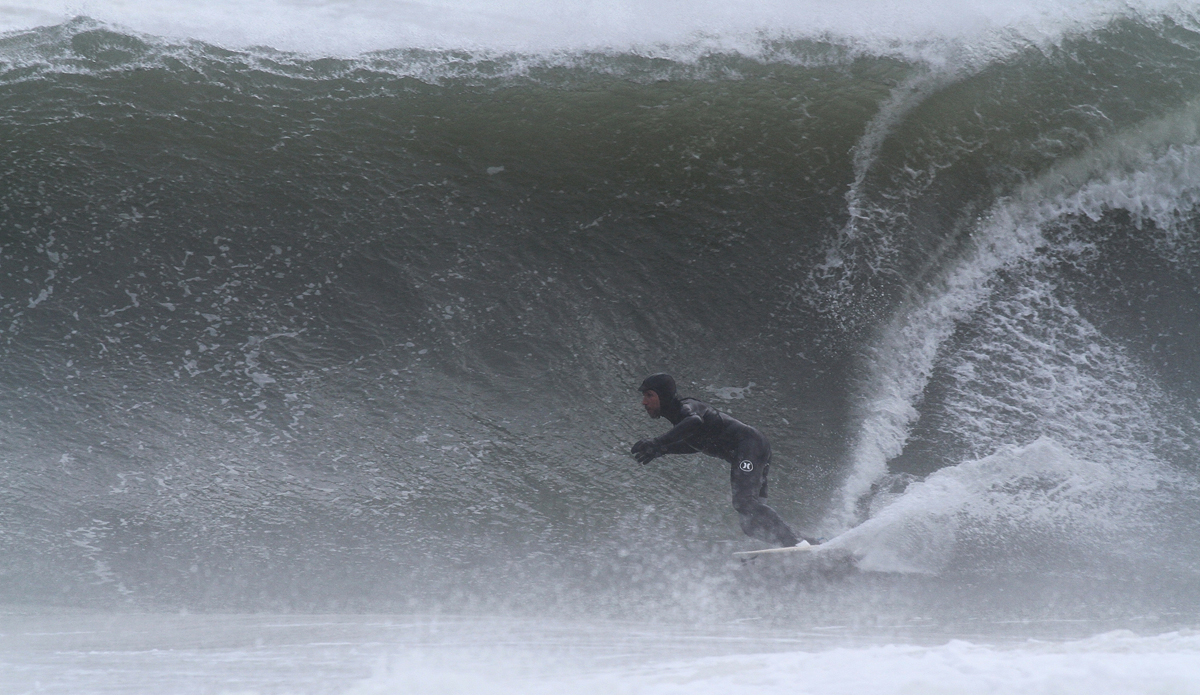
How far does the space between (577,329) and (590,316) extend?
132mm

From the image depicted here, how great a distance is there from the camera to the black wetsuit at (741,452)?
4.26 metres

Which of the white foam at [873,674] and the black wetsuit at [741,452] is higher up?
the black wetsuit at [741,452]

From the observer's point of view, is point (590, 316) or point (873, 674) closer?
point (873, 674)

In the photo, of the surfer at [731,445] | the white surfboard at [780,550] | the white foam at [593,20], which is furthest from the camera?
the white foam at [593,20]

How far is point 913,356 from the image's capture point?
5371 mm

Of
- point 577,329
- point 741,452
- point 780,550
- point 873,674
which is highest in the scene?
point 577,329

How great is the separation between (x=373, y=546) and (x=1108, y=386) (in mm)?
4741

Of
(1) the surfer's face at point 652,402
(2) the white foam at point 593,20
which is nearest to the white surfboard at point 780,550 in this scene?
(1) the surfer's face at point 652,402

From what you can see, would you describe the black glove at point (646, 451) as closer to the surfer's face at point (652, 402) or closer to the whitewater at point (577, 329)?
the surfer's face at point (652, 402)

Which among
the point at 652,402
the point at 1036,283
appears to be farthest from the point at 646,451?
the point at 1036,283

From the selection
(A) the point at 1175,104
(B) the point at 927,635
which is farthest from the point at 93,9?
(A) the point at 1175,104

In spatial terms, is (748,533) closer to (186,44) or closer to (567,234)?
(567,234)

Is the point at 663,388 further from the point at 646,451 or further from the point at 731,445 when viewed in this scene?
the point at 731,445

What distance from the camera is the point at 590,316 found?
538cm
